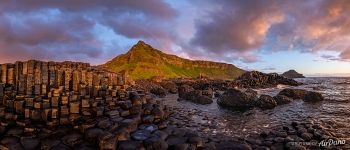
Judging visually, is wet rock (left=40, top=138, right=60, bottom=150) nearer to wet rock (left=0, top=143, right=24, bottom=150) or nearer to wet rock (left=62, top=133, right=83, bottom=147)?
wet rock (left=62, top=133, right=83, bottom=147)

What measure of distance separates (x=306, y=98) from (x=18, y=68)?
29.1 m

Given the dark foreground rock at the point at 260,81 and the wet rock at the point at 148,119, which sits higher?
the dark foreground rock at the point at 260,81

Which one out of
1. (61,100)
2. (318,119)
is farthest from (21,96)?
(318,119)

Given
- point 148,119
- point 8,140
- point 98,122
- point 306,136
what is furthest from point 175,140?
point 8,140

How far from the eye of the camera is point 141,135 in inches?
471

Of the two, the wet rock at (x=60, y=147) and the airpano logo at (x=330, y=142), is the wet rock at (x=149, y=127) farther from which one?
the airpano logo at (x=330, y=142)

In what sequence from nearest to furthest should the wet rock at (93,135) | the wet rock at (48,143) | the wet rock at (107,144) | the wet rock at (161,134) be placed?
the wet rock at (107,144) < the wet rock at (48,143) < the wet rock at (93,135) < the wet rock at (161,134)

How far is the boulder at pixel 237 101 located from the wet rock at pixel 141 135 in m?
13.5

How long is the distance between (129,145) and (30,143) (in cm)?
408

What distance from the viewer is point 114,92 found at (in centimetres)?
1617

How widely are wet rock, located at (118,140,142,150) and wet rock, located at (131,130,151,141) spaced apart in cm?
52

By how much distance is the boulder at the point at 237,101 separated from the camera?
2485 cm

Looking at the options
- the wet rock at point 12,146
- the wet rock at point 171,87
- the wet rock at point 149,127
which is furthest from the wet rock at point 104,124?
the wet rock at point 171,87

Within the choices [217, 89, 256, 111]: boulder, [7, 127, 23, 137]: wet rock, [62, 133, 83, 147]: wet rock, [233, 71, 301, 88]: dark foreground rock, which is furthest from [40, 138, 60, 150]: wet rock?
[233, 71, 301, 88]: dark foreground rock
